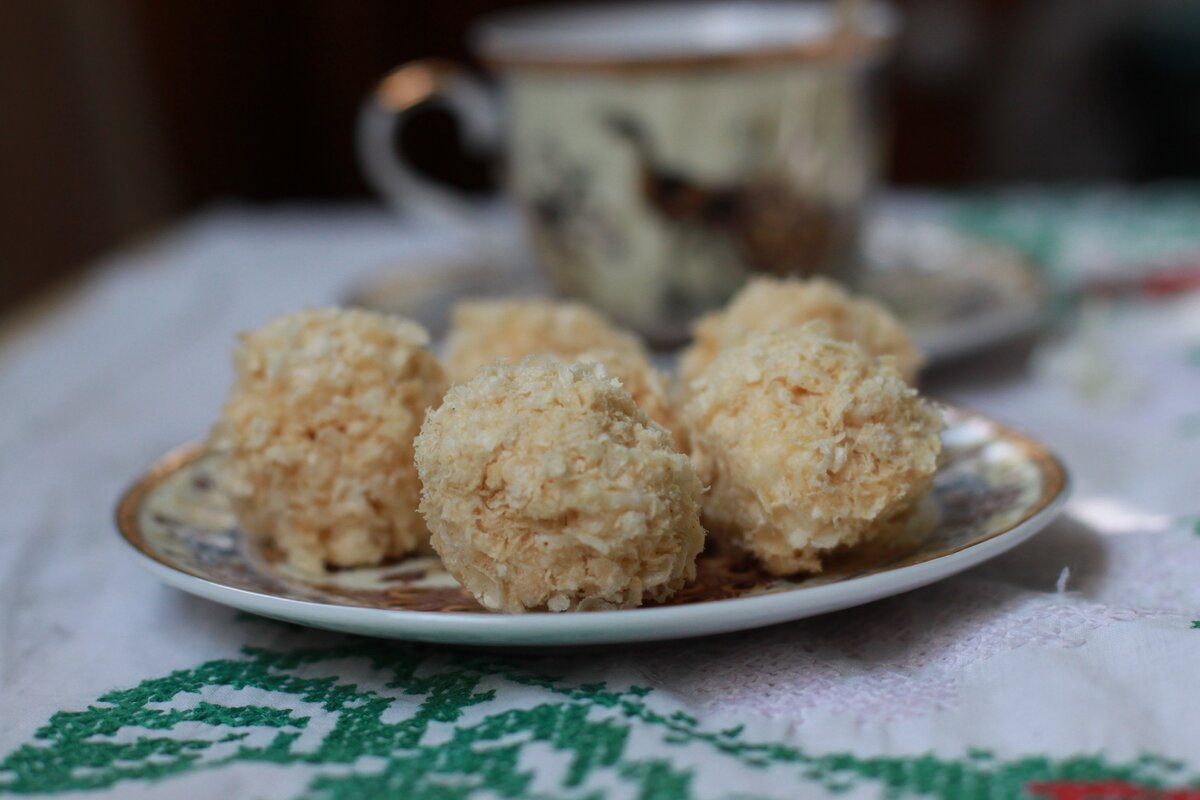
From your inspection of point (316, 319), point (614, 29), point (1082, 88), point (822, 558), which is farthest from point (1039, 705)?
point (1082, 88)

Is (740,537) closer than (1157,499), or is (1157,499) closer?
(740,537)

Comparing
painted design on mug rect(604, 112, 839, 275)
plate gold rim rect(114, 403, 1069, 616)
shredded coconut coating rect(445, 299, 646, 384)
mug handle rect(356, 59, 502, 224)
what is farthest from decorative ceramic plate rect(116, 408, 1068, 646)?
mug handle rect(356, 59, 502, 224)

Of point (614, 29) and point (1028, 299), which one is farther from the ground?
point (614, 29)

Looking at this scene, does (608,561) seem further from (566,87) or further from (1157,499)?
(566,87)

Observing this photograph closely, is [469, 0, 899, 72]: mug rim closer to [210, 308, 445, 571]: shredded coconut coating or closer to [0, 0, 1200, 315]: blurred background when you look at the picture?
[210, 308, 445, 571]: shredded coconut coating

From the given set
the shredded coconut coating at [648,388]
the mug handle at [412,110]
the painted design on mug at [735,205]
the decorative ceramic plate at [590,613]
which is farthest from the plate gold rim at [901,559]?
the mug handle at [412,110]

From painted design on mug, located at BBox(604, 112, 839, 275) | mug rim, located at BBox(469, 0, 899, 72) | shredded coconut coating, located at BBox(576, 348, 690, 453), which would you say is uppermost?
mug rim, located at BBox(469, 0, 899, 72)
